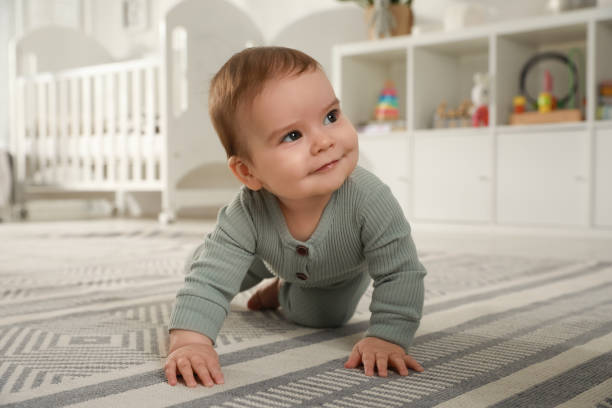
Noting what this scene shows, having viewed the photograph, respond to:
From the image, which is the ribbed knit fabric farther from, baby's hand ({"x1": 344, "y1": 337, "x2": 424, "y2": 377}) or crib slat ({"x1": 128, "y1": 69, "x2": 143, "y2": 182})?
crib slat ({"x1": 128, "y1": 69, "x2": 143, "y2": 182})

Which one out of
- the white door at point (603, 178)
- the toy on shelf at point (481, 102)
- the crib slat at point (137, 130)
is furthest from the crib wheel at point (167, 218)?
the white door at point (603, 178)

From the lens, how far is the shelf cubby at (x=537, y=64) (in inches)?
77.4

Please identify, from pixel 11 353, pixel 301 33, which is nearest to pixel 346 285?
pixel 11 353

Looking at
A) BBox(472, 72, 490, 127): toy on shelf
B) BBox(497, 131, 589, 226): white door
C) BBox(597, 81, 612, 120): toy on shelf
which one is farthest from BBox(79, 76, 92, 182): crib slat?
BBox(597, 81, 612, 120): toy on shelf

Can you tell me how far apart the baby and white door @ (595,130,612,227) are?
1.25m

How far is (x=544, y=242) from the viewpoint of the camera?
1715 millimetres

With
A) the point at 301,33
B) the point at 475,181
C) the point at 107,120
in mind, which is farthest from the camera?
the point at 107,120

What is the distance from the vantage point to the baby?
572 mm

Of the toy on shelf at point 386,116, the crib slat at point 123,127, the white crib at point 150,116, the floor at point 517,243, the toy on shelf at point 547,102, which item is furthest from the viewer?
the crib slat at point 123,127

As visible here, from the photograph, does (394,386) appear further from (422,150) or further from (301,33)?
(301,33)

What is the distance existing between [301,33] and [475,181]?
1010mm

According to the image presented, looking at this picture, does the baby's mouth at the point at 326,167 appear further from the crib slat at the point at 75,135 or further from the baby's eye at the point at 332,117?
the crib slat at the point at 75,135

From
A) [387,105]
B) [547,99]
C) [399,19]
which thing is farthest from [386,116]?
[547,99]

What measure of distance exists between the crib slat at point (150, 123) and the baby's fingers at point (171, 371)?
87.8 inches
